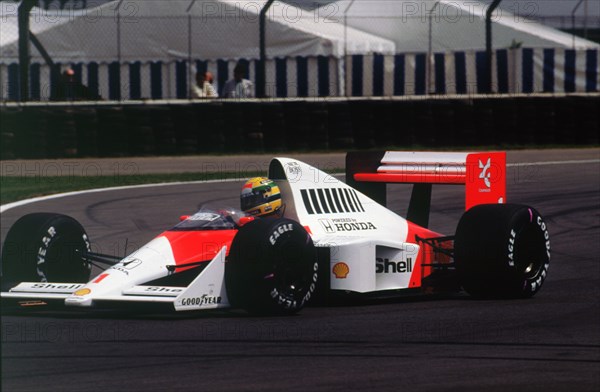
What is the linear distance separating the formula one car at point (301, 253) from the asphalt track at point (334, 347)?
0.18 metres

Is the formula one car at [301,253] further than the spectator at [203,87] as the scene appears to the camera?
No

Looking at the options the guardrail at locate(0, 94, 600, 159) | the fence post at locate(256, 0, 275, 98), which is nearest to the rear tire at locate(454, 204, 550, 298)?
the guardrail at locate(0, 94, 600, 159)

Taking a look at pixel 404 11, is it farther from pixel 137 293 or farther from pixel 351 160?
pixel 137 293

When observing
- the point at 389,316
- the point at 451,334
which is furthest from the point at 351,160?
the point at 451,334

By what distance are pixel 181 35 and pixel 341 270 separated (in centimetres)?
1923

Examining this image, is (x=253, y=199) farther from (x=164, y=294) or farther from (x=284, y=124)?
(x=284, y=124)

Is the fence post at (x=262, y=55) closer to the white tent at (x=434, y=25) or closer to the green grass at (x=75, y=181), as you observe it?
the green grass at (x=75, y=181)

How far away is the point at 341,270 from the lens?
8336mm

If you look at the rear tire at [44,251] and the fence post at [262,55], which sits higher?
the fence post at [262,55]

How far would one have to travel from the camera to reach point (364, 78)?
955 inches

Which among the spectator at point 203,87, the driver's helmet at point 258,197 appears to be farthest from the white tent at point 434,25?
the driver's helmet at point 258,197

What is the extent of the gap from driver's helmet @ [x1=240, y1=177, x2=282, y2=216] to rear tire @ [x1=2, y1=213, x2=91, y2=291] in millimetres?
1220

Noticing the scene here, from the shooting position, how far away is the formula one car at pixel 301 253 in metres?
7.70

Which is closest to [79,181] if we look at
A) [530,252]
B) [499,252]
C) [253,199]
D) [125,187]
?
[125,187]
